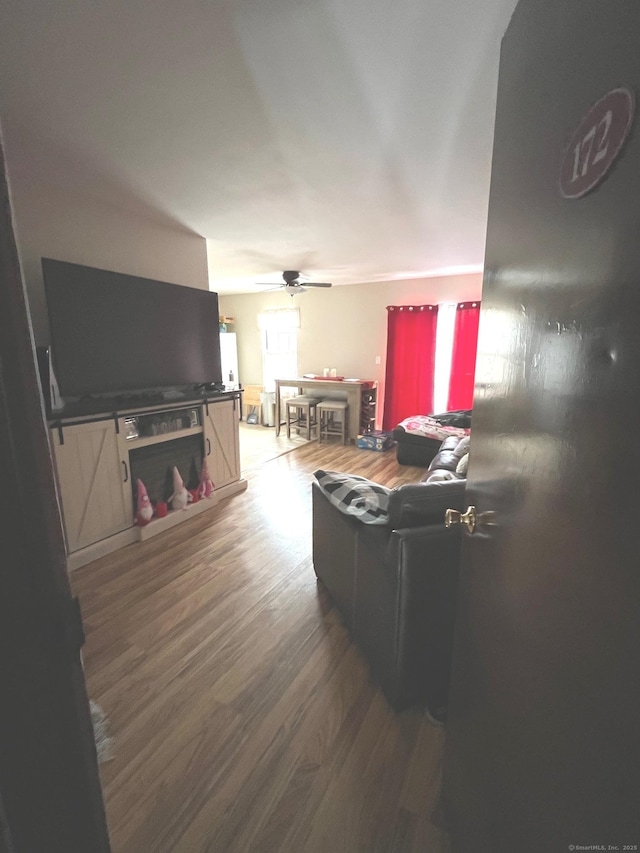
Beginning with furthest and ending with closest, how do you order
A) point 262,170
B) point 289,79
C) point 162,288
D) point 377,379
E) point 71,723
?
point 377,379 < point 162,288 < point 262,170 < point 289,79 < point 71,723

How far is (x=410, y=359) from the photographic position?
5355mm

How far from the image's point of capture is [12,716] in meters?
0.43

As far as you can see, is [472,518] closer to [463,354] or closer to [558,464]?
[558,464]

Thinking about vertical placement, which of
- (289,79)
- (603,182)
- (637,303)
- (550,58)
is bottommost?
(637,303)

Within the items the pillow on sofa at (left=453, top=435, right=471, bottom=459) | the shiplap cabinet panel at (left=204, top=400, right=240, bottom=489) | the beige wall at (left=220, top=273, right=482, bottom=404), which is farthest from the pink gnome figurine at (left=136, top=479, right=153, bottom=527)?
the beige wall at (left=220, top=273, right=482, bottom=404)

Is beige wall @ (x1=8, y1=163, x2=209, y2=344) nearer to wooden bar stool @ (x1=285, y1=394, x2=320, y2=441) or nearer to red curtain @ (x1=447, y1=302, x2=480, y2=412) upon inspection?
wooden bar stool @ (x1=285, y1=394, x2=320, y2=441)

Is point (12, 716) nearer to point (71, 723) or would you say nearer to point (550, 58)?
point (71, 723)

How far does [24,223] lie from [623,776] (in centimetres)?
329

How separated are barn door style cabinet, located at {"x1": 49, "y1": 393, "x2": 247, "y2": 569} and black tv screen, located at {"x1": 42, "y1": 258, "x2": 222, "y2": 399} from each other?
0.85 feet

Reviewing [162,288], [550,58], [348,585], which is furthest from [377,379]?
[550,58]

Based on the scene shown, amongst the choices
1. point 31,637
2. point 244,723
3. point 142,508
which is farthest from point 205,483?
point 31,637

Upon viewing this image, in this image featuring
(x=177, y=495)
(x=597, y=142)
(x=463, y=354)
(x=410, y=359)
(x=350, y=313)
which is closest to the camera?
(x=597, y=142)

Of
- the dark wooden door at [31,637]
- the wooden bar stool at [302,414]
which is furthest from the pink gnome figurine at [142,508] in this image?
the wooden bar stool at [302,414]

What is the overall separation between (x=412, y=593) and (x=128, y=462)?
2.20 m
